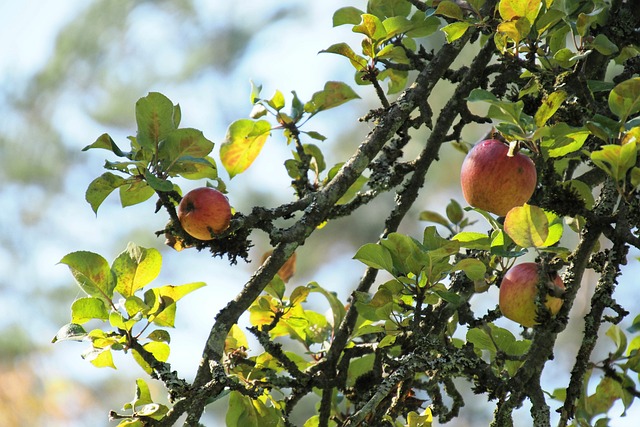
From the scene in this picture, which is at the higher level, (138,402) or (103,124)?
(103,124)

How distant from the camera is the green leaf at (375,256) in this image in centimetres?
98

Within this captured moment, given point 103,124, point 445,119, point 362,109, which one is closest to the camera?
point 445,119

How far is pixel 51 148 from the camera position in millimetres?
6312

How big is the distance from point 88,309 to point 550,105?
2.06ft

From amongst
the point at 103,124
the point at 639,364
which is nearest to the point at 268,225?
the point at 639,364

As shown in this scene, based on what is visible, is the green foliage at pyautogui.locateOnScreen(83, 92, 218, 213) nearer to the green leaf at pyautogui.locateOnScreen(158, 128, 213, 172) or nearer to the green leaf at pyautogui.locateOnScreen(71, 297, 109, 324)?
the green leaf at pyautogui.locateOnScreen(158, 128, 213, 172)

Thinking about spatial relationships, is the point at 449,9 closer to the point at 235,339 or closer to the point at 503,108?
the point at 503,108

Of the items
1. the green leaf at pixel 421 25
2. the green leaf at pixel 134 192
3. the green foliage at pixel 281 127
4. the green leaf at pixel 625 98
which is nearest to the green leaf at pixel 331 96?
the green foliage at pixel 281 127

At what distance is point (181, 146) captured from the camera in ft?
3.18

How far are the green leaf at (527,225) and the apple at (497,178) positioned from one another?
0.37ft

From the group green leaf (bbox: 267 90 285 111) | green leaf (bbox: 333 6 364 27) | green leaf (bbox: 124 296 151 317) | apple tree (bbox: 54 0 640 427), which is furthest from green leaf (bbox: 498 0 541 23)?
green leaf (bbox: 124 296 151 317)

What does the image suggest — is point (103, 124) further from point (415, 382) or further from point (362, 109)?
point (415, 382)

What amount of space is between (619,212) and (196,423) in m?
0.57

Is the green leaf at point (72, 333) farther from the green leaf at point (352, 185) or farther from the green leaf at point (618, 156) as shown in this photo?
the green leaf at point (618, 156)
